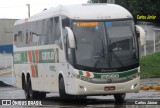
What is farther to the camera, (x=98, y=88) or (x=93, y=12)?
(x=93, y=12)

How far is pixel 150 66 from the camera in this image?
39.8m

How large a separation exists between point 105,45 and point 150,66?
21.5 m

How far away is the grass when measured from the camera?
127 ft

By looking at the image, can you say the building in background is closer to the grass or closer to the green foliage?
the green foliage

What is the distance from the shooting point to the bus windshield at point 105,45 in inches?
731

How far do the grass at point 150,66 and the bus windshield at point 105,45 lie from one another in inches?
768

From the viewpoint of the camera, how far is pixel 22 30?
1024 inches

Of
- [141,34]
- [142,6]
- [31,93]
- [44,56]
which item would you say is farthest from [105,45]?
[142,6]

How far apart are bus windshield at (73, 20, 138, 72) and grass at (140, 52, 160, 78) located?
19505 mm

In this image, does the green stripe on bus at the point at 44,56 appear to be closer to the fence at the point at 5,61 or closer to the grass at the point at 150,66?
the grass at the point at 150,66

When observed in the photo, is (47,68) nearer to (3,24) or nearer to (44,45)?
A: (44,45)

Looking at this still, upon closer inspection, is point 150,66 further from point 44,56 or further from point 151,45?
point 44,56

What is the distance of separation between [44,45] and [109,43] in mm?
4043

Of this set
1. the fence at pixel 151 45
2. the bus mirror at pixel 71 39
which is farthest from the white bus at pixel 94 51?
the fence at pixel 151 45
